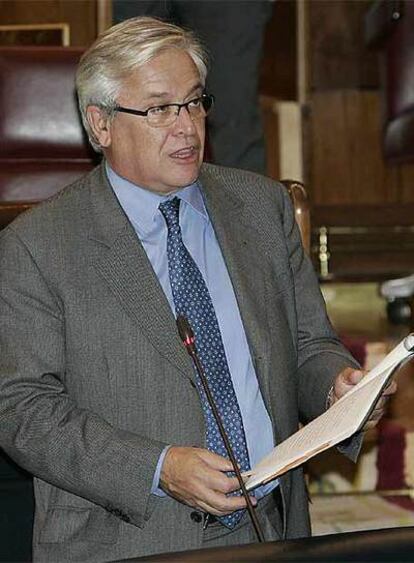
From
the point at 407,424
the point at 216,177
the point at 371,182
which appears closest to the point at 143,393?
the point at 216,177

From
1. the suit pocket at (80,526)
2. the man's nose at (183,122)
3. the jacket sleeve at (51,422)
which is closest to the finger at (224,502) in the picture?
the jacket sleeve at (51,422)

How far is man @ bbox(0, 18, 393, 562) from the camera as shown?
1.85 metres

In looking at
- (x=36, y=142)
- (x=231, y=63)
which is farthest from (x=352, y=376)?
(x=231, y=63)

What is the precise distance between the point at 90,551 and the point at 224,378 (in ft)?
1.10

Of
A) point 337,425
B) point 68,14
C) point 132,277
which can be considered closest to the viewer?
point 337,425

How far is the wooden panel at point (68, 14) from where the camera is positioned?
4.83 metres

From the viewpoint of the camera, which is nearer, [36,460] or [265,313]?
[36,460]

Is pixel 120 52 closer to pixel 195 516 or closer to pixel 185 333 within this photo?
pixel 185 333

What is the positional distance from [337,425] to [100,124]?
801 millimetres

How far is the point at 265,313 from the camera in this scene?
205 centimetres

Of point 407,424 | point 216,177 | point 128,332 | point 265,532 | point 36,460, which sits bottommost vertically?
point 407,424

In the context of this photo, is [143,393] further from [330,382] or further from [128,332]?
[330,382]

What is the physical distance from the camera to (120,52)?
2.01 m

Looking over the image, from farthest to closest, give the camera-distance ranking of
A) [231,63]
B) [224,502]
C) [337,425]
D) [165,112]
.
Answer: [231,63]
[165,112]
[224,502]
[337,425]
